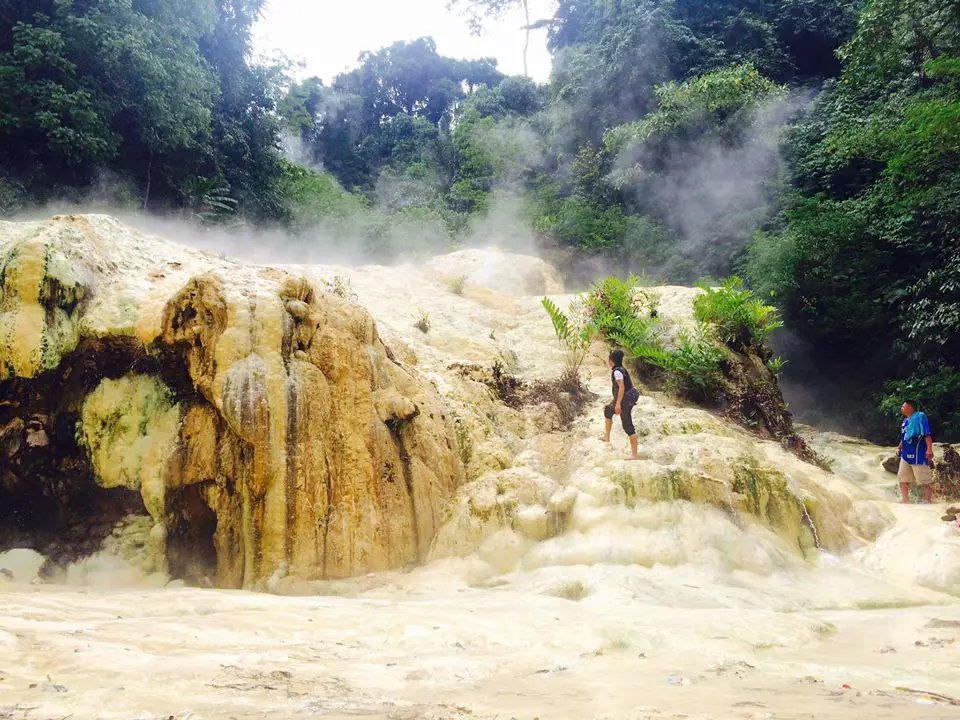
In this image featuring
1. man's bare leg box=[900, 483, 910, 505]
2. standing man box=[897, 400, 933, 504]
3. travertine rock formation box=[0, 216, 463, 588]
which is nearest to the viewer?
travertine rock formation box=[0, 216, 463, 588]

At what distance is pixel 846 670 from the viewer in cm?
328

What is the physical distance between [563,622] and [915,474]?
6.22m

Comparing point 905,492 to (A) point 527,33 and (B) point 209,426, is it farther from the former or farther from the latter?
(A) point 527,33

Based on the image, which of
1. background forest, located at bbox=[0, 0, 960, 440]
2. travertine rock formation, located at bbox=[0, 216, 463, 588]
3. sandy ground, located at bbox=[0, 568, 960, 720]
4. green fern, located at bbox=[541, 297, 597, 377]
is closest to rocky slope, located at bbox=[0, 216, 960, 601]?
travertine rock formation, located at bbox=[0, 216, 463, 588]

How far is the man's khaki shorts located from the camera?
821cm

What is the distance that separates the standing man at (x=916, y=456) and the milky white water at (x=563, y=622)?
1.03m

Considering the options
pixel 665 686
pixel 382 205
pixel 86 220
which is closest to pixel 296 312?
pixel 86 220

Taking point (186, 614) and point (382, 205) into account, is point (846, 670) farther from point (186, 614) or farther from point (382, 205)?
point (382, 205)

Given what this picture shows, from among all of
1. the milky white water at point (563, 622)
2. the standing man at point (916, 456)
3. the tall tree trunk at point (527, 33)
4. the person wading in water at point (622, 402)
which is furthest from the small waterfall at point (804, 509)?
the tall tree trunk at point (527, 33)

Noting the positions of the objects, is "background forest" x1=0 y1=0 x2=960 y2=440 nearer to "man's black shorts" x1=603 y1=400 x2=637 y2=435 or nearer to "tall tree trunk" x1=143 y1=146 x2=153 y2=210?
"tall tree trunk" x1=143 y1=146 x2=153 y2=210

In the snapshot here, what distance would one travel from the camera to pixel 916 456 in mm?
8312

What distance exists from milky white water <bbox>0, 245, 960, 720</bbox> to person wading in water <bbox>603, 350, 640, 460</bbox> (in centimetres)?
20

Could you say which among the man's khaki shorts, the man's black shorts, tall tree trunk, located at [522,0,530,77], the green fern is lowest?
the man's khaki shorts

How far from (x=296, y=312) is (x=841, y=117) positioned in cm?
1509
